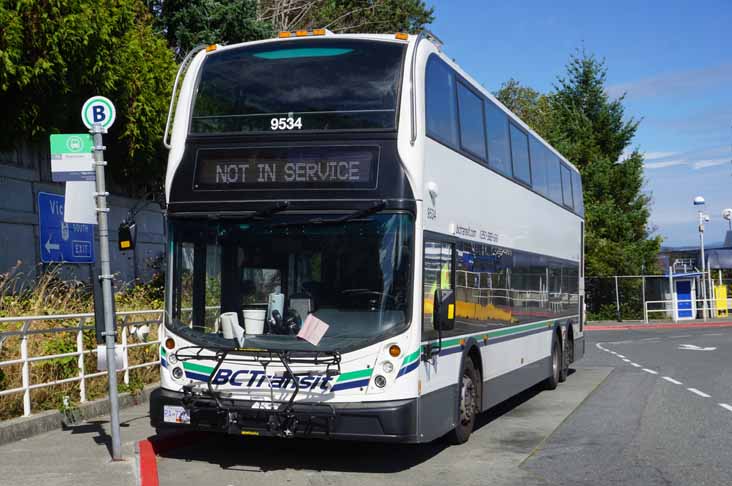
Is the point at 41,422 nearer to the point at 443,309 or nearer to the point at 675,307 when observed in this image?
the point at 443,309

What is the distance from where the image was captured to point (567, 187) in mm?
19750

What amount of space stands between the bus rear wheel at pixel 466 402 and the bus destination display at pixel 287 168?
2.82m

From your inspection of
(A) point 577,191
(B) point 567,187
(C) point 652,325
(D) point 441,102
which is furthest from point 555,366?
(C) point 652,325

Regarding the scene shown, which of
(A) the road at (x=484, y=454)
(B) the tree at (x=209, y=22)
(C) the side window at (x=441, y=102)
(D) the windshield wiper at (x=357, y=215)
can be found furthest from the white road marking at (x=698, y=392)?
(B) the tree at (x=209, y=22)

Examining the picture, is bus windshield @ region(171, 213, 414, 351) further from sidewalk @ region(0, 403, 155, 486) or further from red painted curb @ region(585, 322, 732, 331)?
red painted curb @ region(585, 322, 732, 331)

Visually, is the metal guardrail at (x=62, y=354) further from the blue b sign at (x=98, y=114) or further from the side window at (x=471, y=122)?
the side window at (x=471, y=122)

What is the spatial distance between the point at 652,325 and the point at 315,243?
3781 cm

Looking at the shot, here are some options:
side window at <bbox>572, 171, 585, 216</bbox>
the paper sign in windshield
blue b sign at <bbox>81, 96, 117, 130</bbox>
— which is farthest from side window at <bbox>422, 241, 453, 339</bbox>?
side window at <bbox>572, 171, 585, 216</bbox>

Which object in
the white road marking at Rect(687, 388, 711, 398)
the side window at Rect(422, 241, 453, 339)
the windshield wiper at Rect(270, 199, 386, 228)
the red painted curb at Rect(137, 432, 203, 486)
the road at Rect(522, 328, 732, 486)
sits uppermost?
the windshield wiper at Rect(270, 199, 386, 228)

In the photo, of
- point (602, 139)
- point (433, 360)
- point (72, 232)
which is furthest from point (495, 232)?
point (602, 139)

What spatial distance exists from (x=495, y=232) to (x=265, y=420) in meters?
4.80

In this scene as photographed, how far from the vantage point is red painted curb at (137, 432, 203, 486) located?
27.5ft

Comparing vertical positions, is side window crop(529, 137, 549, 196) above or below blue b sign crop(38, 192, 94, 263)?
above

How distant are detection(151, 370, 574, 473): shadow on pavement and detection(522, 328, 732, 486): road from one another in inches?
51.2
